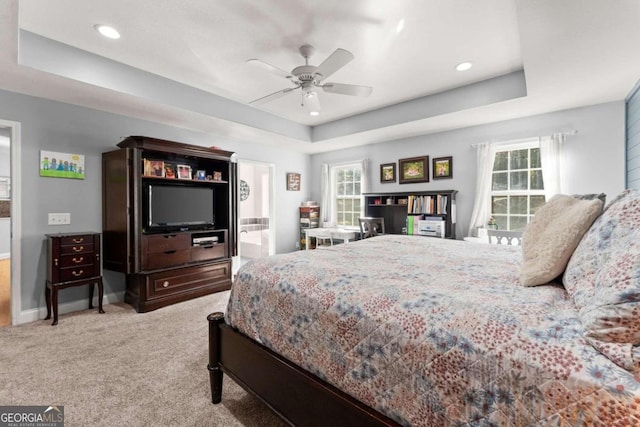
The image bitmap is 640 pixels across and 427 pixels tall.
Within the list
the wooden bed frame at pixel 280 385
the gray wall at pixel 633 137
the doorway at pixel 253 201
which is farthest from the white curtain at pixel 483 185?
the doorway at pixel 253 201

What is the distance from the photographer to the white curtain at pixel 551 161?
11.6 feet

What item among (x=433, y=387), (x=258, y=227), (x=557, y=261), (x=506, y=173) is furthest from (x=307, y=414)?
(x=258, y=227)

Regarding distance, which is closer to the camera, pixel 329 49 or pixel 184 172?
pixel 329 49

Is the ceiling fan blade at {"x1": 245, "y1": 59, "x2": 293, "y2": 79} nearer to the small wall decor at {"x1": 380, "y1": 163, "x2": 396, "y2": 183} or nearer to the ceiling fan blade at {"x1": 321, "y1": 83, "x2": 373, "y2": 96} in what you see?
the ceiling fan blade at {"x1": 321, "y1": 83, "x2": 373, "y2": 96}

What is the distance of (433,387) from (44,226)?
408cm

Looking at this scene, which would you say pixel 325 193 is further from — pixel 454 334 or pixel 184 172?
pixel 454 334

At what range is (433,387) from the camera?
0.89m

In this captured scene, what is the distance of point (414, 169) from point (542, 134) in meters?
1.74

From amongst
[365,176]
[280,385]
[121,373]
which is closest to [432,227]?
[365,176]

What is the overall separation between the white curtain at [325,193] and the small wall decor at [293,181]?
520 mm

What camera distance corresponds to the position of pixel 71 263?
118 inches

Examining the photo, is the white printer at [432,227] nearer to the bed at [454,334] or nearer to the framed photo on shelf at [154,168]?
the bed at [454,334]

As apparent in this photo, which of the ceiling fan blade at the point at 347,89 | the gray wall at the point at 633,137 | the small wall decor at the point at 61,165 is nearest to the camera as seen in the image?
the ceiling fan blade at the point at 347,89

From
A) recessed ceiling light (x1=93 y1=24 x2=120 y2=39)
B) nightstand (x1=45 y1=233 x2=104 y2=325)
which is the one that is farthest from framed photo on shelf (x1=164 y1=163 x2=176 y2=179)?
recessed ceiling light (x1=93 y1=24 x2=120 y2=39)
